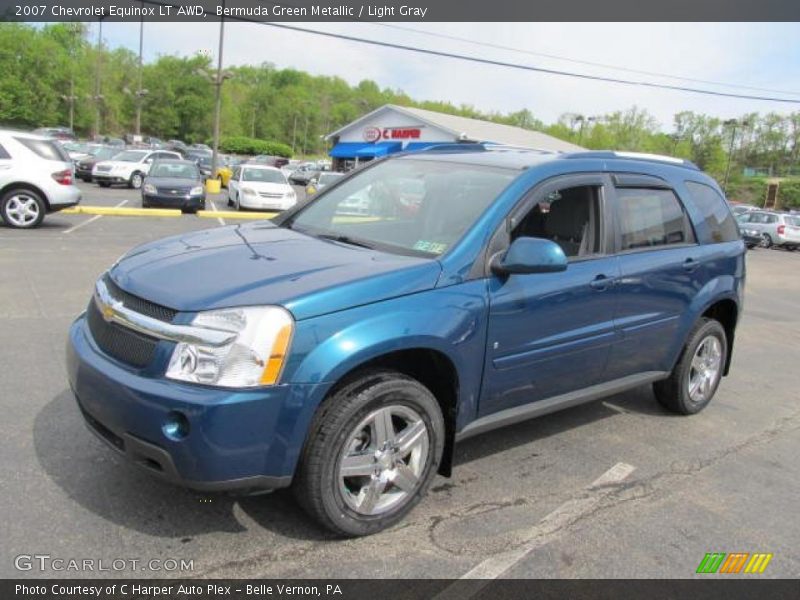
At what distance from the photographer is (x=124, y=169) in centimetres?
2614

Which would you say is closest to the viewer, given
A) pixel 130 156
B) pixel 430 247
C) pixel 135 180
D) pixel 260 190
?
pixel 430 247

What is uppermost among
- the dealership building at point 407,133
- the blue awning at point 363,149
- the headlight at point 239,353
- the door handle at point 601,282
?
the dealership building at point 407,133

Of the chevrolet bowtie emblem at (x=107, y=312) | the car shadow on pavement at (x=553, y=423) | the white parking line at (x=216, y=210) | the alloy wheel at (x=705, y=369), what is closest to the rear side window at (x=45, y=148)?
the white parking line at (x=216, y=210)

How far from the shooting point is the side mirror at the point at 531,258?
3.34m

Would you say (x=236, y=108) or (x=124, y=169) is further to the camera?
(x=236, y=108)

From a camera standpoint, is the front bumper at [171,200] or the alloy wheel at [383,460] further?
the front bumper at [171,200]

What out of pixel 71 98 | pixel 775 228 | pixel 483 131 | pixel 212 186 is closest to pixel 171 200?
pixel 212 186

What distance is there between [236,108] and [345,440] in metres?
111

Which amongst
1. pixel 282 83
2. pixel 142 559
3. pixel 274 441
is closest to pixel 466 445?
pixel 274 441

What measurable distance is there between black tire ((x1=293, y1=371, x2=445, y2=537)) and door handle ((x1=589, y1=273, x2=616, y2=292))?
1.31m

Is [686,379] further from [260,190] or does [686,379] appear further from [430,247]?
[260,190]

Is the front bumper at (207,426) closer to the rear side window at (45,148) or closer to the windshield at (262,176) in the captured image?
the rear side window at (45,148)

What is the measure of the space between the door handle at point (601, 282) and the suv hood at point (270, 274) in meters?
1.17
